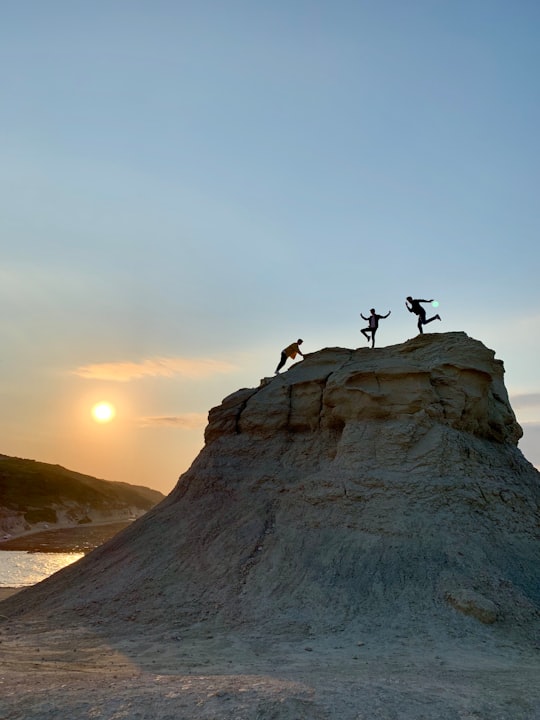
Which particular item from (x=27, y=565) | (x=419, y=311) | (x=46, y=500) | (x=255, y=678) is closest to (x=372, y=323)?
(x=419, y=311)

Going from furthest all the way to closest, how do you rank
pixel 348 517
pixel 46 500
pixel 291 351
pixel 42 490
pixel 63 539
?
1. pixel 42 490
2. pixel 46 500
3. pixel 63 539
4. pixel 291 351
5. pixel 348 517

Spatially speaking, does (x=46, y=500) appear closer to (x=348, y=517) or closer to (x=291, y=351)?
(x=291, y=351)

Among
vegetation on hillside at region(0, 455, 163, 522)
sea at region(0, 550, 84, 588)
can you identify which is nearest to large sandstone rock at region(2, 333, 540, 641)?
sea at region(0, 550, 84, 588)

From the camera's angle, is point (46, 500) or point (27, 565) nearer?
point (27, 565)

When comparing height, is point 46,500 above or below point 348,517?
below

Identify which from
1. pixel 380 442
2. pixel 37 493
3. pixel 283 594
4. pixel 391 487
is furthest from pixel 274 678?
pixel 37 493

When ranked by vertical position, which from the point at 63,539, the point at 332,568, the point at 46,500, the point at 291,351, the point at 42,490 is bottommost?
the point at 63,539

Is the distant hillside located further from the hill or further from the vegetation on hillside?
the hill

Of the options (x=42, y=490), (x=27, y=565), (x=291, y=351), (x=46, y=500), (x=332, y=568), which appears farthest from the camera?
(x=42, y=490)

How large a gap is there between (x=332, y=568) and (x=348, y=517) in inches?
59.0

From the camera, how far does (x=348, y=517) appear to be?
48.0 feet

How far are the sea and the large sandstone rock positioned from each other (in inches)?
851

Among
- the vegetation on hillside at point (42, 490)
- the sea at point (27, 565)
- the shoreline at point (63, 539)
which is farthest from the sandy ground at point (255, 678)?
the vegetation on hillside at point (42, 490)

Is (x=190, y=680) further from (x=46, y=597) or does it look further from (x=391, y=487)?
(x=46, y=597)
